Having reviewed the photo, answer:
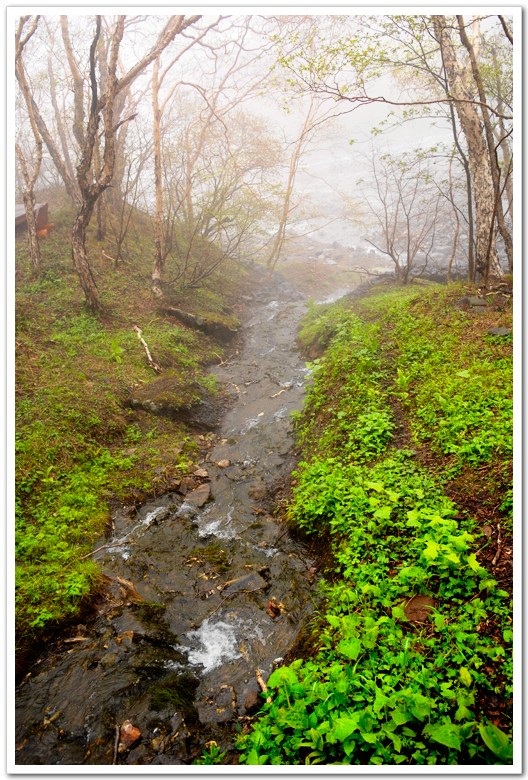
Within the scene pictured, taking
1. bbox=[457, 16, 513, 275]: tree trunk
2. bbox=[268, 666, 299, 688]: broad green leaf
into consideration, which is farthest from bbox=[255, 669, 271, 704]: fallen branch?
bbox=[457, 16, 513, 275]: tree trunk

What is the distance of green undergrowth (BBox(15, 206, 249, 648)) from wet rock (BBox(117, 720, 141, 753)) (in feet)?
3.99

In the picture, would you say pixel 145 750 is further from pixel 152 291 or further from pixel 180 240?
pixel 180 240

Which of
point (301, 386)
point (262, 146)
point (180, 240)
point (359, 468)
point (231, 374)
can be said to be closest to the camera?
point (359, 468)

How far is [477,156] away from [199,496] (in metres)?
8.91

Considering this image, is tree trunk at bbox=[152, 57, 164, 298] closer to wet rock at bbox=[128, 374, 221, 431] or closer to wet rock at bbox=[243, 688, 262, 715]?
wet rock at bbox=[128, 374, 221, 431]

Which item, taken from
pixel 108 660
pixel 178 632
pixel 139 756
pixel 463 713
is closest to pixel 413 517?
pixel 463 713

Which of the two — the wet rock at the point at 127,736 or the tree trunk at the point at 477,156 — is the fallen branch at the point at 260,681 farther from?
the tree trunk at the point at 477,156

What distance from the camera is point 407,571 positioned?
10.1 feet

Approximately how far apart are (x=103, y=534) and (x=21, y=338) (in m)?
5.09

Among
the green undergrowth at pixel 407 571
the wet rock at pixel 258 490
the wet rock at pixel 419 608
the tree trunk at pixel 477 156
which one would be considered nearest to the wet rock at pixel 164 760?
the green undergrowth at pixel 407 571

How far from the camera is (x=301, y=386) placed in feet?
31.9

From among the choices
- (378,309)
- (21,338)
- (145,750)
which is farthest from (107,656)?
(378,309)

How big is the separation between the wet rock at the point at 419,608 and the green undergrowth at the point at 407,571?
0.04 feet

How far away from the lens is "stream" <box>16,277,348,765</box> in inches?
115
